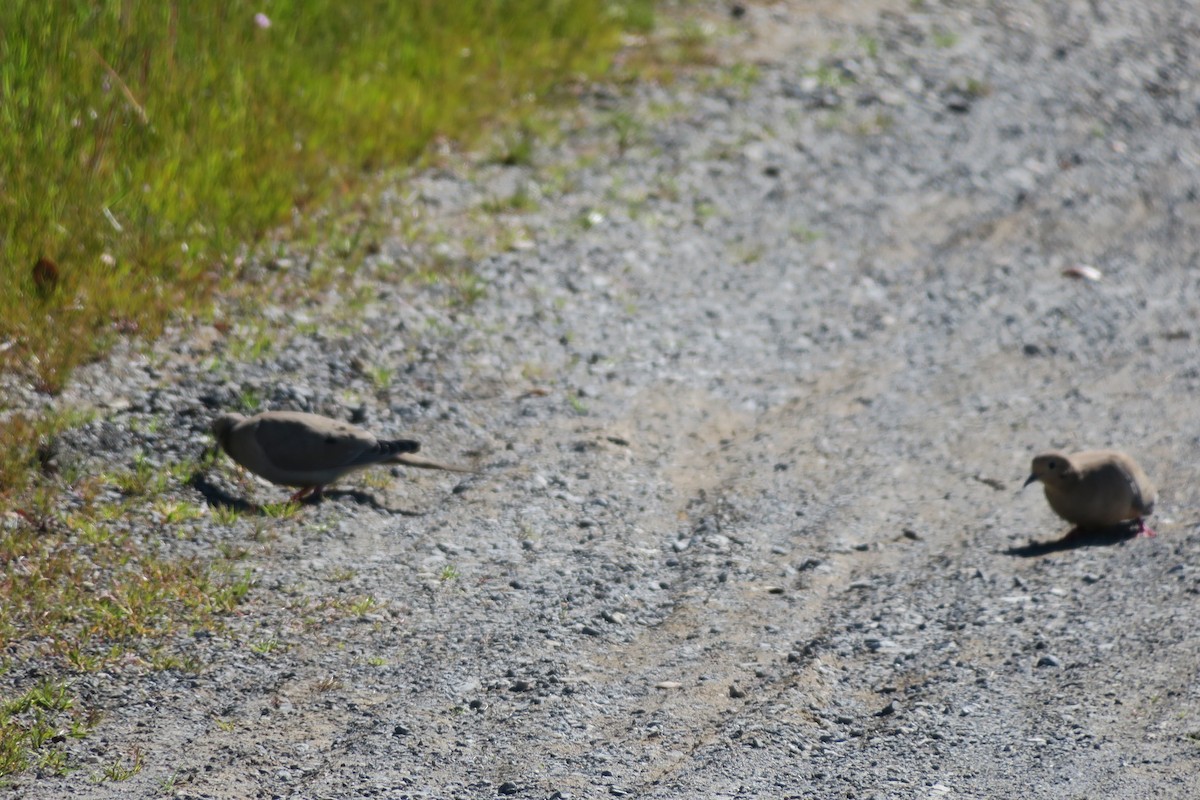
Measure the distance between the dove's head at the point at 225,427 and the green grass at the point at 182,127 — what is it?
765 millimetres

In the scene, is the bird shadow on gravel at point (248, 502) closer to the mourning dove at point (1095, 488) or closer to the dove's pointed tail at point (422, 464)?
the dove's pointed tail at point (422, 464)

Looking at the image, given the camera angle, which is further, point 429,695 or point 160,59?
point 160,59

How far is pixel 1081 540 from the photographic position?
18.9 ft

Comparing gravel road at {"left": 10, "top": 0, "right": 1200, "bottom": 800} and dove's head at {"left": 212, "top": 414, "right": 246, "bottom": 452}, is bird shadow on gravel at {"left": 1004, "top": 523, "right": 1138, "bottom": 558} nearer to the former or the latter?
gravel road at {"left": 10, "top": 0, "right": 1200, "bottom": 800}

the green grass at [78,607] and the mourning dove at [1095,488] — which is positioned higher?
the mourning dove at [1095,488]

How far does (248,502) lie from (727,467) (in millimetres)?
2051

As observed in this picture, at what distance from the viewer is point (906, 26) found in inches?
462

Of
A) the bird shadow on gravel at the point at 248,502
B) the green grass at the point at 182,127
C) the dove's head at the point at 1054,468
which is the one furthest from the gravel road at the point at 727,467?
the green grass at the point at 182,127

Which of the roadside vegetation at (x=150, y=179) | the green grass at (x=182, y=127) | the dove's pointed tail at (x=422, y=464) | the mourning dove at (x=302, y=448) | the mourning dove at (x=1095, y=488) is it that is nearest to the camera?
the roadside vegetation at (x=150, y=179)

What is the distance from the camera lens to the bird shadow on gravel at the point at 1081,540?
5657 mm

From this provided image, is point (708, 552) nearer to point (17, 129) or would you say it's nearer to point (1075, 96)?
point (17, 129)

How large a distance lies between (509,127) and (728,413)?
3411mm

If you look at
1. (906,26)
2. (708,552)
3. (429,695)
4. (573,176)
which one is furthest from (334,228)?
(906,26)

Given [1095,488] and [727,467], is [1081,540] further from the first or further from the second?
[727,467]
